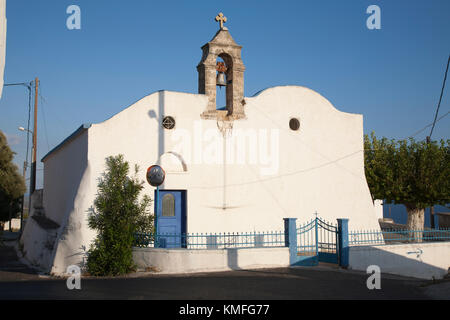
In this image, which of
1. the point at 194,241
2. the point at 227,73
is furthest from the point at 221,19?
the point at 194,241

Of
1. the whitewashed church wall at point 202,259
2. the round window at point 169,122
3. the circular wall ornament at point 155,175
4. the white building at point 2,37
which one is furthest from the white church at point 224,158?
the white building at point 2,37

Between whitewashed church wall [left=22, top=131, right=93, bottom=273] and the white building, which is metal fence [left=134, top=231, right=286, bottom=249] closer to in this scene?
whitewashed church wall [left=22, top=131, right=93, bottom=273]

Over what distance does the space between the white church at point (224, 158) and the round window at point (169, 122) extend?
3cm

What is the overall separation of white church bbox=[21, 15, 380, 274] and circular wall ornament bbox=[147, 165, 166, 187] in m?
0.25

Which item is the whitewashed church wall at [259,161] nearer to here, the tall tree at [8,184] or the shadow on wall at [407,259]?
the shadow on wall at [407,259]

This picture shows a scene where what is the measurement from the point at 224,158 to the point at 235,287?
6.08m

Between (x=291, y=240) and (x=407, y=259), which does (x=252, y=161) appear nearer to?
(x=291, y=240)

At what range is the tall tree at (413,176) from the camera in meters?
20.0

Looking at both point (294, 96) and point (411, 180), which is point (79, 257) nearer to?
point (294, 96)

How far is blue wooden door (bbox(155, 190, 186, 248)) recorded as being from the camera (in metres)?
14.7

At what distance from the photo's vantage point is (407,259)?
50.1ft

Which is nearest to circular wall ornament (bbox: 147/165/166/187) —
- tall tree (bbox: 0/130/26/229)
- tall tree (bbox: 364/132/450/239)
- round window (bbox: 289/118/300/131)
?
round window (bbox: 289/118/300/131)
